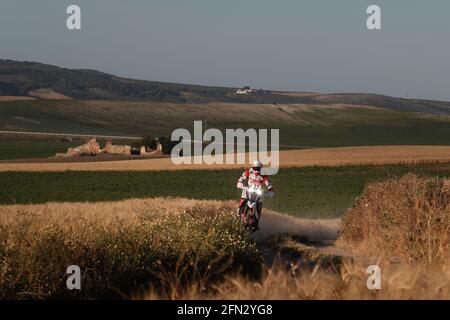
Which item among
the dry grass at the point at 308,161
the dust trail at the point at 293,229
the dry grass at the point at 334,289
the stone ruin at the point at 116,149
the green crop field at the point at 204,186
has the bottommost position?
the stone ruin at the point at 116,149

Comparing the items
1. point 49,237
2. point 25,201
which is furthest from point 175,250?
point 25,201

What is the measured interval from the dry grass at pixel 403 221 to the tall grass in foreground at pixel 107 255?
111 inches

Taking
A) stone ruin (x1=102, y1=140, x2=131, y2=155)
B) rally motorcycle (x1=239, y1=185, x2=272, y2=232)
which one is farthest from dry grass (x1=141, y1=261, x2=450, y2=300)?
stone ruin (x1=102, y1=140, x2=131, y2=155)

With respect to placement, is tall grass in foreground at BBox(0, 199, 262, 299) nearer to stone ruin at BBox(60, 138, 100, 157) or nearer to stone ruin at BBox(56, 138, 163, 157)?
stone ruin at BBox(60, 138, 100, 157)

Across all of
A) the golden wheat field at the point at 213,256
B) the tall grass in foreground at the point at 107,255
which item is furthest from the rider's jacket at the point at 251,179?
the tall grass in foreground at the point at 107,255

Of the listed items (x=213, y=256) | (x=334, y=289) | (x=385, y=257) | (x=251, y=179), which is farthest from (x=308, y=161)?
(x=334, y=289)

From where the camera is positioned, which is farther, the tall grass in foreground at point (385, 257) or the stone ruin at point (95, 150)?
the stone ruin at point (95, 150)

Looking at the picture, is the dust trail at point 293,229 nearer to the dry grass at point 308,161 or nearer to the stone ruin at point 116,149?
the dry grass at point 308,161

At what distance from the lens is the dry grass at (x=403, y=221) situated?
A: 1471cm

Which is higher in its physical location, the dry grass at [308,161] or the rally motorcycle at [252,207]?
the rally motorcycle at [252,207]

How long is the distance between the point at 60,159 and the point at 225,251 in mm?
61695

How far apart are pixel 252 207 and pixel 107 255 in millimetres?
7942

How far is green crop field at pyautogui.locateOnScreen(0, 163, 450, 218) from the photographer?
40000mm

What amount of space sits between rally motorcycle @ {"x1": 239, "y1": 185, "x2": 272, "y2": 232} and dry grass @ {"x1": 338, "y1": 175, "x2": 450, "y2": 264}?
2.22 meters
